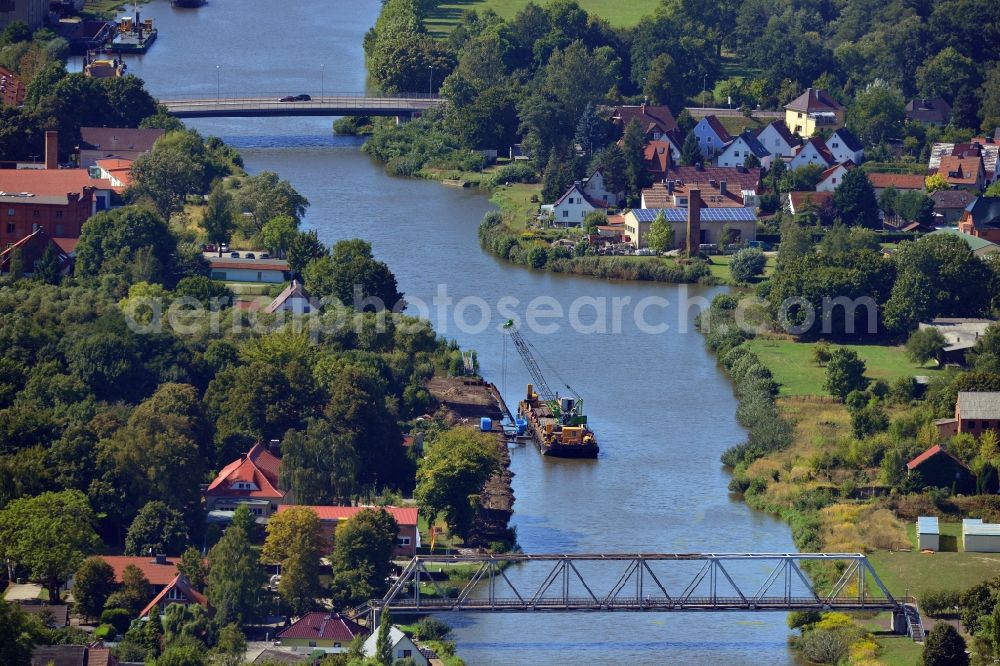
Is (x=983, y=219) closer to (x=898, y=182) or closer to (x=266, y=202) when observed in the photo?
(x=898, y=182)

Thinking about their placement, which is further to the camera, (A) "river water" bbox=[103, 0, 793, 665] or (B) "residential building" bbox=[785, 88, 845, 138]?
(B) "residential building" bbox=[785, 88, 845, 138]

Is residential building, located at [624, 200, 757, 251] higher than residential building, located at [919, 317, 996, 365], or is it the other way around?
residential building, located at [624, 200, 757, 251]

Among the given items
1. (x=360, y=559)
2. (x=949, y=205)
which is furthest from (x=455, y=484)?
(x=949, y=205)

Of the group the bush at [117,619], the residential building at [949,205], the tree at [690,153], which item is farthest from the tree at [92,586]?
the tree at [690,153]

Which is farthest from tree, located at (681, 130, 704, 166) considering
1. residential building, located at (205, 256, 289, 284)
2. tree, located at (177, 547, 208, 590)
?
tree, located at (177, 547, 208, 590)

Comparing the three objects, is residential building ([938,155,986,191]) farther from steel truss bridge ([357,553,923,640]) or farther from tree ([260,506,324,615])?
tree ([260,506,324,615])

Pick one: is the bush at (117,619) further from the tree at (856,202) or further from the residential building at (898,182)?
the residential building at (898,182)
